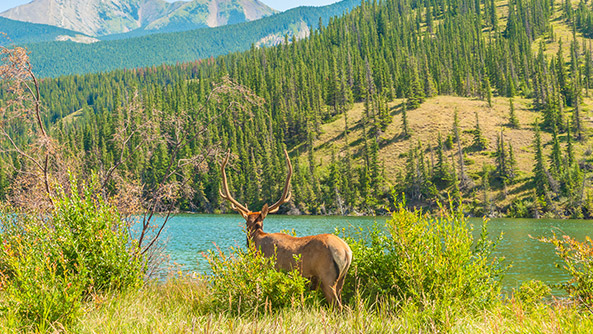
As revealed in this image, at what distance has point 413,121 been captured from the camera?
4491 inches

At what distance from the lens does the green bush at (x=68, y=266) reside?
20.1ft

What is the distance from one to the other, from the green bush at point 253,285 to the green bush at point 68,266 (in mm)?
1868

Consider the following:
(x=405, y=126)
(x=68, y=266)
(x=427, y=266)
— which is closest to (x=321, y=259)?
(x=427, y=266)

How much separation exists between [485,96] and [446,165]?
4241cm

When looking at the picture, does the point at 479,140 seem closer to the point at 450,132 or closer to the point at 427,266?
the point at 450,132

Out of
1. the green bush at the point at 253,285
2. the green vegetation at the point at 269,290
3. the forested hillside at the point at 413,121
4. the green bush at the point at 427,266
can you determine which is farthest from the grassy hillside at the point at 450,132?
the green bush at the point at 253,285

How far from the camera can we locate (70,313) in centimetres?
623

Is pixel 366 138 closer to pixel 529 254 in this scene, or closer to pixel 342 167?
pixel 342 167

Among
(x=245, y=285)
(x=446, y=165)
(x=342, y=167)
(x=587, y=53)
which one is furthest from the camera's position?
(x=587, y=53)

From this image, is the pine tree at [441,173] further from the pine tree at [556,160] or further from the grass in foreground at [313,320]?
the grass in foreground at [313,320]

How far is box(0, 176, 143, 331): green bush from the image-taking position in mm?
6125

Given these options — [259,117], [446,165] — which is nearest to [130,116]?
[446,165]

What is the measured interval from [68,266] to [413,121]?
112340 millimetres

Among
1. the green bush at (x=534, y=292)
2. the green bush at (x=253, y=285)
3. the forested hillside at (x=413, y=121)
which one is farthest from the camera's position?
the forested hillside at (x=413, y=121)
